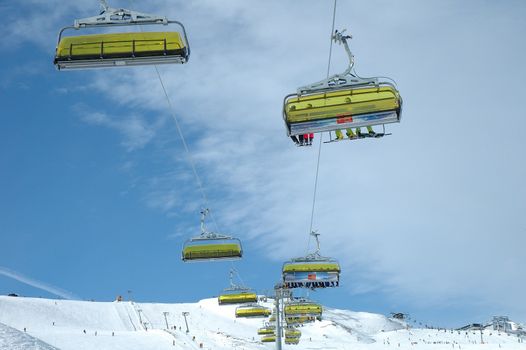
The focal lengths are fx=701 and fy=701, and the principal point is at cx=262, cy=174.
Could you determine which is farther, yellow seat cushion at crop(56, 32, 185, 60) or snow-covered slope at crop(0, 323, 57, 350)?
snow-covered slope at crop(0, 323, 57, 350)

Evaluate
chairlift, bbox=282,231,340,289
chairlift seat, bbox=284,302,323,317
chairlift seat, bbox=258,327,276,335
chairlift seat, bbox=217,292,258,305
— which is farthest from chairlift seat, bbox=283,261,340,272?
chairlift seat, bbox=258,327,276,335

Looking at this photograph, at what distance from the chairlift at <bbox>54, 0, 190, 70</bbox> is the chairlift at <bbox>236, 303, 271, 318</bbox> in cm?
3036

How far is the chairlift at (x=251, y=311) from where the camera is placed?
40.5m

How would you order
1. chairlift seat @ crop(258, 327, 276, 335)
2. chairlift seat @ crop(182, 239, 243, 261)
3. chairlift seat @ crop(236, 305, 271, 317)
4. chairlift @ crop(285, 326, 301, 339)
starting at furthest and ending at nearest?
chairlift seat @ crop(258, 327, 276, 335), chairlift @ crop(285, 326, 301, 339), chairlift seat @ crop(236, 305, 271, 317), chairlift seat @ crop(182, 239, 243, 261)

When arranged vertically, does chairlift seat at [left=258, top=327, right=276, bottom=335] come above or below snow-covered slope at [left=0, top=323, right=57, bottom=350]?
above

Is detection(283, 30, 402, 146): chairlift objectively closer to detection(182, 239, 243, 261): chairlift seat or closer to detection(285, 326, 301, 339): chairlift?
detection(182, 239, 243, 261): chairlift seat

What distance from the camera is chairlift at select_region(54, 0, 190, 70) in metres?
11.0

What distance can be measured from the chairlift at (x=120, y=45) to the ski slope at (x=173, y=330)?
41.2m

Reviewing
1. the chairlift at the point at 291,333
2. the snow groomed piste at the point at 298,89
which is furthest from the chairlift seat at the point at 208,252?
the chairlift at the point at 291,333

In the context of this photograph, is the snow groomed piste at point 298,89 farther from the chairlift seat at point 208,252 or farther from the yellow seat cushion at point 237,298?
the yellow seat cushion at point 237,298

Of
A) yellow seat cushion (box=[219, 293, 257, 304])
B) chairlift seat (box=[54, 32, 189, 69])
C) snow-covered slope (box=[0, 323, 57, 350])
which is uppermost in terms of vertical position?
yellow seat cushion (box=[219, 293, 257, 304])

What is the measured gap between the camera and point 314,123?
12172 millimetres

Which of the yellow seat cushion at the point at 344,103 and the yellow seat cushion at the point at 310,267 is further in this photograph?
the yellow seat cushion at the point at 310,267

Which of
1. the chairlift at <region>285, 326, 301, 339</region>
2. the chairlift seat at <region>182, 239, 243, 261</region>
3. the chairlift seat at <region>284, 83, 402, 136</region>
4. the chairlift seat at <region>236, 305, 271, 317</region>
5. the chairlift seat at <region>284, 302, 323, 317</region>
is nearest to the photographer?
the chairlift seat at <region>284, 83, 402, 136</region>
